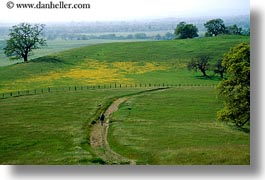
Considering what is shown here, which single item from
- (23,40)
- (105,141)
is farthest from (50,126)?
(23,40)

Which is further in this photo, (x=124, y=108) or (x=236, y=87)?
(x=124, y=108)

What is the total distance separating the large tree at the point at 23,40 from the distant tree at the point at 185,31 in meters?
4.61

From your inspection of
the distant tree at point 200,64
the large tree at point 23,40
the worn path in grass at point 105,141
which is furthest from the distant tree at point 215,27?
the large tree at point 23,40

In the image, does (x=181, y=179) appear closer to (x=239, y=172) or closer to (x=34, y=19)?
(x=239, y=172)

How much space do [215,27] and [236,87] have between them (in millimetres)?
2408

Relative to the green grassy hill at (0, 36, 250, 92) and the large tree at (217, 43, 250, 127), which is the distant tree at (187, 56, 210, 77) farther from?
the large tree at (217, 43, 250, 127)

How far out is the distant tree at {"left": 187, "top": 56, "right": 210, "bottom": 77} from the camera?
15091 mm

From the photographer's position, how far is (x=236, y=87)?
13492 millimetres

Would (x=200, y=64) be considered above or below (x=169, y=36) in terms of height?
below

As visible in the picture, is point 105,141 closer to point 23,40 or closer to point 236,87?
point 236,87

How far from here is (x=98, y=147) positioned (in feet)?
43.0

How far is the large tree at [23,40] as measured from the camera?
46.8ft

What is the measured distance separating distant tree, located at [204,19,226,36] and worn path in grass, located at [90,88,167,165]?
12.6 ft

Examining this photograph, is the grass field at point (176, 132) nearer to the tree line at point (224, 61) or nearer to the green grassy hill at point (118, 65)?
the tree line at point (224, 61)
